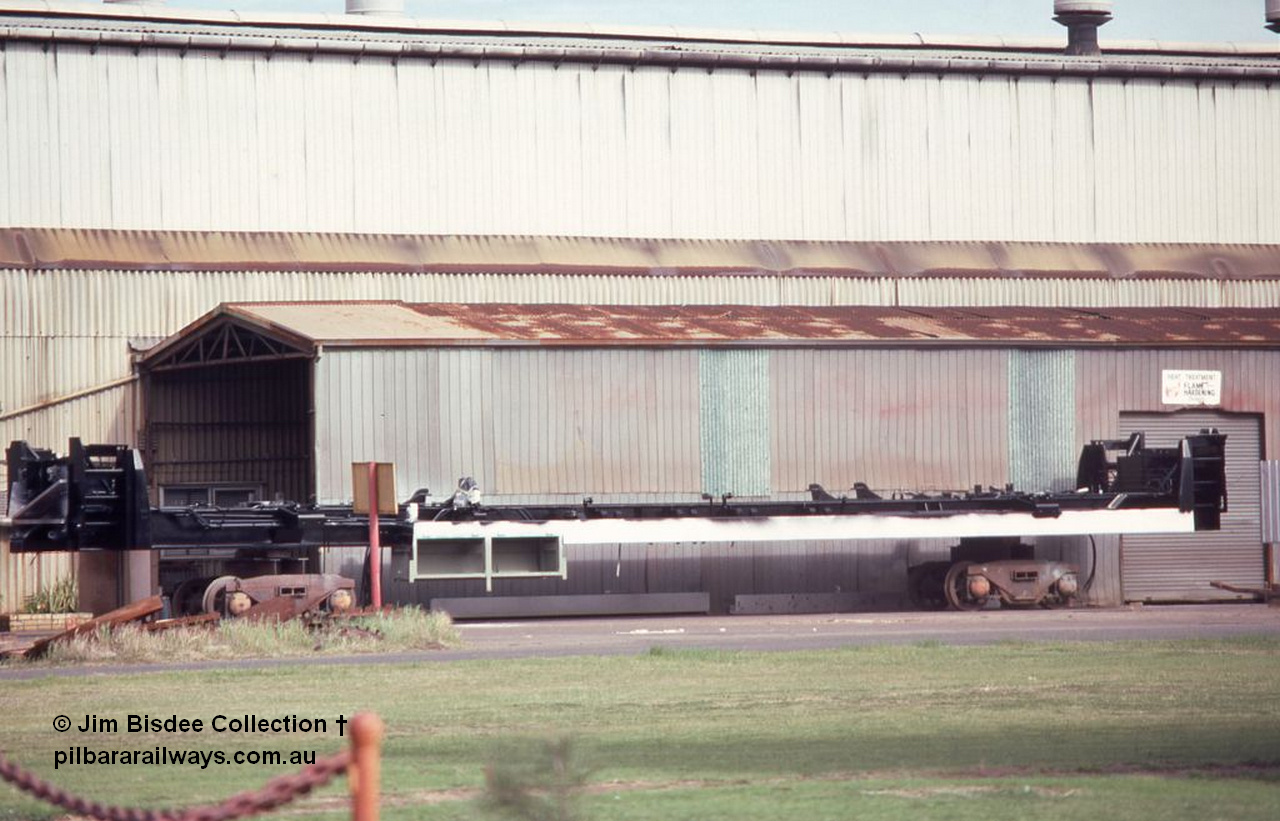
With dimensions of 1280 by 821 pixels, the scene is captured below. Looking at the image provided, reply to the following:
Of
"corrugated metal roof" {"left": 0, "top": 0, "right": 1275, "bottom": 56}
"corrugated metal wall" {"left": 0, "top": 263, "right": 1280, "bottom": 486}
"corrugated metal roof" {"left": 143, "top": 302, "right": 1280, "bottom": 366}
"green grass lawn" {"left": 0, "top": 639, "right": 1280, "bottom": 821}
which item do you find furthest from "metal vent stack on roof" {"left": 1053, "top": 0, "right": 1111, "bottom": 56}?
"green grass lawn" {"left": 0, "top": 639, "right": 1280, "bottom": 821}

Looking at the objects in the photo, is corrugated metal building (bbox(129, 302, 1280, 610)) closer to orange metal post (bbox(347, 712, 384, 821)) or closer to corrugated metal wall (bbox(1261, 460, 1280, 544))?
corrugated metal wall (bbox(1261, 460, 1280, 544))

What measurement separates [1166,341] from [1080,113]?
32.3 feet

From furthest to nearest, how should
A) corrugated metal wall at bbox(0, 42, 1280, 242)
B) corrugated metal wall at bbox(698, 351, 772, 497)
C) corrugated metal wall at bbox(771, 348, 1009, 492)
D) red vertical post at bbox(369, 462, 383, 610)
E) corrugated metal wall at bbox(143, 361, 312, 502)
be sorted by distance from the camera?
corrugated metal wall at bbox(0, 42, 1280, 242), corrugated metal wall at bbox(143, 361, 312, 502), corrugated metal wall at bbox(771, 348, 1009, 492), corrugated metal wall at bbox(698, 351, 772, 497), red vertical post at bbox(369, 462, 383, 610)

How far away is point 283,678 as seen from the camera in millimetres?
20609

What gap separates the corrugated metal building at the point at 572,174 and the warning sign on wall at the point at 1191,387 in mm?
6003

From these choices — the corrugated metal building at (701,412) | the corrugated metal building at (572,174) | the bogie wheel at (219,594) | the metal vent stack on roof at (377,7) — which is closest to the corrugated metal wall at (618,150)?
the corrugated metal building at (572,174)

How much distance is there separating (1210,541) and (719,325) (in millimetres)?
9987

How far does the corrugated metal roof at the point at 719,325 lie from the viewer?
32.7 metres

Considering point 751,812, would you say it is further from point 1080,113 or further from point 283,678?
point 1080,113

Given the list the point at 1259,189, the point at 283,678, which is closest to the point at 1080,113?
the point at 1259,189

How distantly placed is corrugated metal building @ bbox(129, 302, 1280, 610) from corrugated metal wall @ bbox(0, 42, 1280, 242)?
3970 millimetres

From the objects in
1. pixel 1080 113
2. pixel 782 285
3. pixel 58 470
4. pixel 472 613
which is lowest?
pixel 472 613

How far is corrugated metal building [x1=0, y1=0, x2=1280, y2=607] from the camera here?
37094 mm

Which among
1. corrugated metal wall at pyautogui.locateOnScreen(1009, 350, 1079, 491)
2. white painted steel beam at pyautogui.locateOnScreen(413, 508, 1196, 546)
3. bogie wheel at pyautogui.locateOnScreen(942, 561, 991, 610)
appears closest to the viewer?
white painted steel beam at pyautogui.locateOnScreen(413, 508, 1196, 546)
